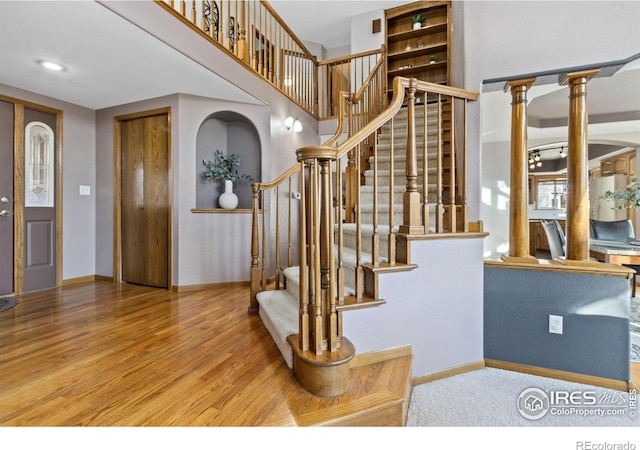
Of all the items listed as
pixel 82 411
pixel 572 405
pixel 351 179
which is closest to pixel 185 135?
pixel 351 179

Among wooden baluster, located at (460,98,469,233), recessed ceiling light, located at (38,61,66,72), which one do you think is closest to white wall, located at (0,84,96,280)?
recessed ceiling light, located at (38,61,66,72)

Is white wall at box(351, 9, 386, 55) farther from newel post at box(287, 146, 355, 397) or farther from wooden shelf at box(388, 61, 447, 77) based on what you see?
newel post at box(287, 146, 355, 397)

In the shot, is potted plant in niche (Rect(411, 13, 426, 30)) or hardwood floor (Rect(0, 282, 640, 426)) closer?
hardwood floor (Rect(0, 282, 640, 426))

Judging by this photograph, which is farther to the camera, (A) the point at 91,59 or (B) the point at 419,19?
(B) the point at 419,19

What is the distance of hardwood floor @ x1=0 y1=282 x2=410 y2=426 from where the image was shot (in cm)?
128

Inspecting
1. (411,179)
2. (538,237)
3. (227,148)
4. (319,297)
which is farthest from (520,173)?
(538,237)

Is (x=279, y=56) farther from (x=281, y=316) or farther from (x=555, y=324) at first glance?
(x=555, y=324)

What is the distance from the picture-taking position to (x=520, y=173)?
2.04 meters

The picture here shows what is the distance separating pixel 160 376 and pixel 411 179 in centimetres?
174

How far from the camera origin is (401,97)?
1.75m

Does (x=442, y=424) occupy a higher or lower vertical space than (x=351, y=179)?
lower

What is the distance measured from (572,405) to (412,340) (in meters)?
0.89

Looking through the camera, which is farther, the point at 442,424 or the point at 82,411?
the point at 442,424
